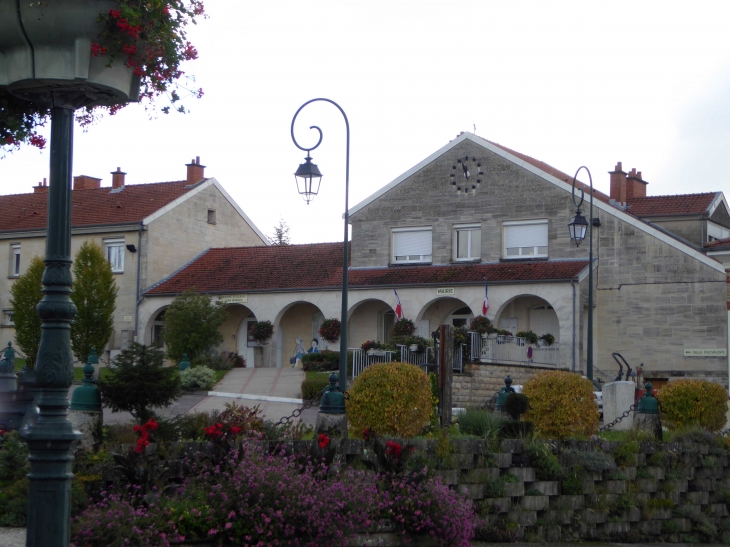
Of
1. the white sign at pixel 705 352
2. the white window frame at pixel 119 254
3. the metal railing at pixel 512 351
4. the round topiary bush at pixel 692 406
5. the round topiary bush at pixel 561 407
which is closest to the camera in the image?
the round topiary bush at pixel 561 407

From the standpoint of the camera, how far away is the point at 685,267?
104 ft

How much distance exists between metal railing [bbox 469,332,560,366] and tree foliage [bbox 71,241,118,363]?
1420 cm

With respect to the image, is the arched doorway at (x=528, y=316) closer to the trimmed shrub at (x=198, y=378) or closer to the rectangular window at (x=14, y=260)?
the trimmed shrub at (x=198, y=378)

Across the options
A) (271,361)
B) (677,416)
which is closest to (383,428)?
(677,416)

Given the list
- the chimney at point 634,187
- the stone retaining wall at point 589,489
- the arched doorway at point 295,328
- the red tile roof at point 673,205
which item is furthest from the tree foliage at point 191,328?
the stone retaining wall at point 589,489

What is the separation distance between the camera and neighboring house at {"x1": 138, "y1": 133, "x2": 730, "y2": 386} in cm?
3155

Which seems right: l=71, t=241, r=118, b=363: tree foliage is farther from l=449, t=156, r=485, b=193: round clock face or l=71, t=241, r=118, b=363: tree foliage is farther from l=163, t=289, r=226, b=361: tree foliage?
l=449, t=156, r=485, b=193: round clock face

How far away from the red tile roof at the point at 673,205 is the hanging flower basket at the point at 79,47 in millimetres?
34079

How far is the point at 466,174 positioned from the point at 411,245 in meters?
3.44

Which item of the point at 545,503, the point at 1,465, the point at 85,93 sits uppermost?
the point at 85,93

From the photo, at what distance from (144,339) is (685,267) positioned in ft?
67.4

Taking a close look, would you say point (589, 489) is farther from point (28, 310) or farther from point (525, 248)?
point (28, 310)

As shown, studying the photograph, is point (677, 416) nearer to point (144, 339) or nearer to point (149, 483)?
point (149, 483)

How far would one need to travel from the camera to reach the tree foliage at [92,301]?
3488 centimetres
